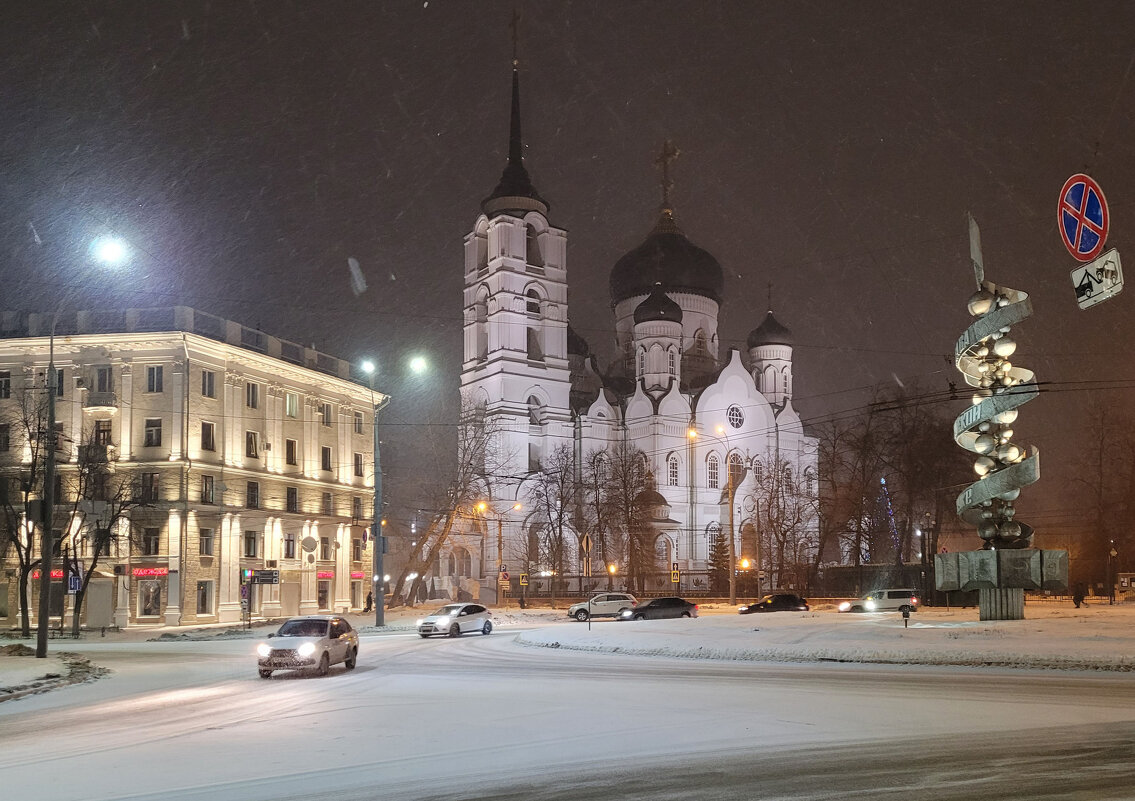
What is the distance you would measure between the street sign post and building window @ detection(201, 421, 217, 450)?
43.5 metres

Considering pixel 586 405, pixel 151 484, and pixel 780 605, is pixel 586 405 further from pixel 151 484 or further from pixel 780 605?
pixel 151 484

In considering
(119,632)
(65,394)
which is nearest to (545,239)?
(65,394)

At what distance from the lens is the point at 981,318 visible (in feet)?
92.4

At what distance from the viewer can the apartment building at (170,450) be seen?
47875mm

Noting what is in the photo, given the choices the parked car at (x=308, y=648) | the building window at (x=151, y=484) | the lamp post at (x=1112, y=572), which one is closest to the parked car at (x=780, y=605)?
the lamp post at (x=1112, y=572)

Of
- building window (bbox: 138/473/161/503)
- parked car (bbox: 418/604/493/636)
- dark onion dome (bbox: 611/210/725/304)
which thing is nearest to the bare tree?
dark onion dome (bbox: 611/210/725/304)

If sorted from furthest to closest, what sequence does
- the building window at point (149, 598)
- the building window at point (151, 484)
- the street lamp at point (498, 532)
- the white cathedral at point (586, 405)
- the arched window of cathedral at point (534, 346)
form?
the arched window of cathedral at point (534, 346) < the white cathedral at point (586, 405) < the street lamp at point (498, 532) < the building window at point (149, 598) < the building window at point (151, 484)

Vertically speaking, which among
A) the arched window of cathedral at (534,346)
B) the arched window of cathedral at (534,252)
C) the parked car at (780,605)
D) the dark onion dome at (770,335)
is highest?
the arched window of cathedral at (534,252)

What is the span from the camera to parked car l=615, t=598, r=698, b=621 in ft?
143

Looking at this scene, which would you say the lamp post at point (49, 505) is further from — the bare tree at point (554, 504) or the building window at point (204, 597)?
the bare tree at point (554, 504)

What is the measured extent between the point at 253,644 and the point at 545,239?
55.8 metres

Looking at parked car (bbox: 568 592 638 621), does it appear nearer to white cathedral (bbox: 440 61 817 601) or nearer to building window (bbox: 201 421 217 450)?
building window (bbox: 201 421 217 450)

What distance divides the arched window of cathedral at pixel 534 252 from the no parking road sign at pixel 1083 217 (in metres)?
70.4

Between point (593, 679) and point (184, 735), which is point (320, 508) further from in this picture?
point (184, 735)
